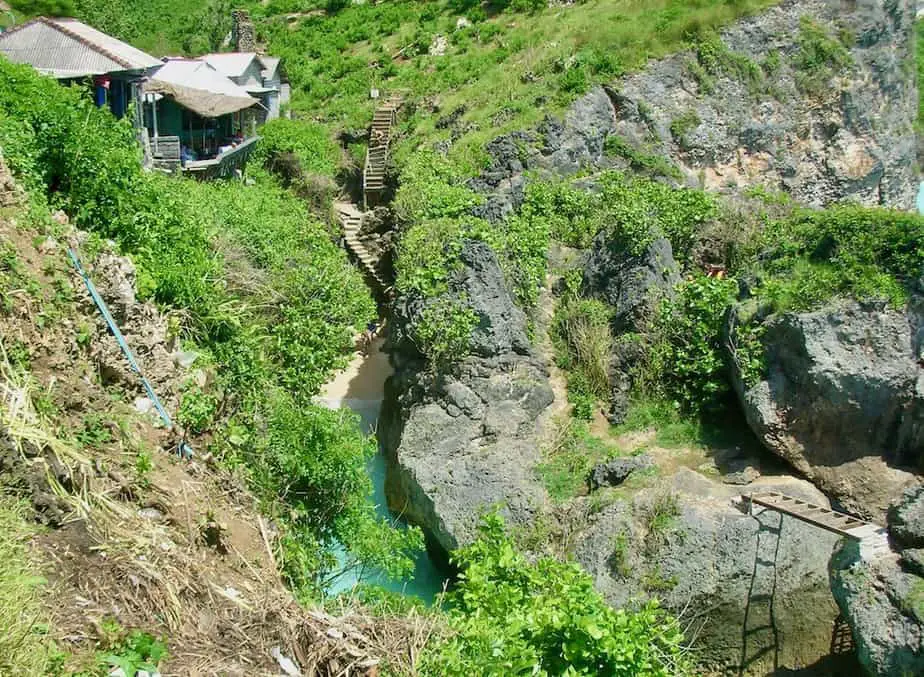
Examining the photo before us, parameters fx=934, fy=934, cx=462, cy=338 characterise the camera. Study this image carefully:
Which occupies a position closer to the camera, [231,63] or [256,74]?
[231,63]

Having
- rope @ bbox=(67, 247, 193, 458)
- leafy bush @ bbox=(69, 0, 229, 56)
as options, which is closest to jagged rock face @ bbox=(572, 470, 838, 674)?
rope @ bbox=(67, 247, 193, 458)

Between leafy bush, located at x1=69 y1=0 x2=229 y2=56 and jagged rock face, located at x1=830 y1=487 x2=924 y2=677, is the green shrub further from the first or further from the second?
leafy bush, located at x1=69 y1=0 x2=229 y2=56

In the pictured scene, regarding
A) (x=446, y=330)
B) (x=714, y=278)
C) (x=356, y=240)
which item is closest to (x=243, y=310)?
(x=446, y=330)

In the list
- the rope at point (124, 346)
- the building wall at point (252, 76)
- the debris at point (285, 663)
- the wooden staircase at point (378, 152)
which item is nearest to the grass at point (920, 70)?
the wooden staircase at point (378, 152)

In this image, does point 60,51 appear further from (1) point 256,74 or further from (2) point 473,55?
(2) point 473,55

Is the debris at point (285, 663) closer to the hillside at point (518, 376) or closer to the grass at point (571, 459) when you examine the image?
the hillside at point (518, 376)

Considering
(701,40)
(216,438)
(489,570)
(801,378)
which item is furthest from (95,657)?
(701,40)

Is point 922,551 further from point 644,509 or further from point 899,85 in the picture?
point 899,85
